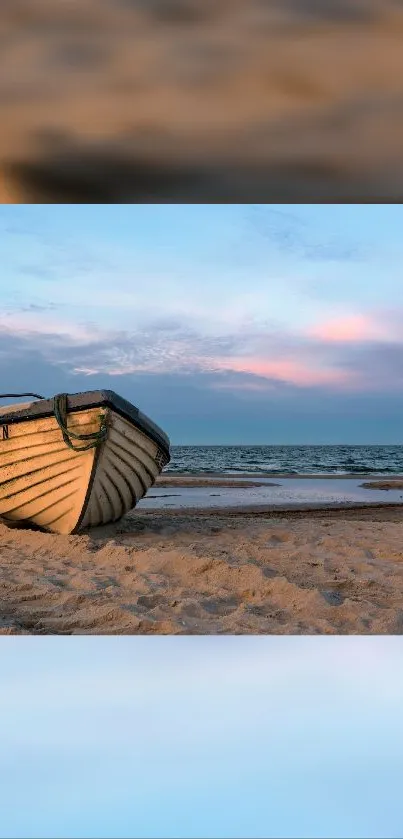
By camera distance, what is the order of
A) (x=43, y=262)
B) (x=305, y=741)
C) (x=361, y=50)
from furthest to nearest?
(x=43, y=262) < (x=361, y=50) < (x=305, y=741)

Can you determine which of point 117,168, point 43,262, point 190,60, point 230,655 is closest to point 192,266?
point 43,262

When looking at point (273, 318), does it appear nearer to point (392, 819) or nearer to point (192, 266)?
point (192, 266)

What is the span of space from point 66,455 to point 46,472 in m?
0.17

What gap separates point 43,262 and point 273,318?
8496 millimetres

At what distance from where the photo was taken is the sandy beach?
2223 millimetres

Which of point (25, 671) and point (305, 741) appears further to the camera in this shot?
point (25, 671)

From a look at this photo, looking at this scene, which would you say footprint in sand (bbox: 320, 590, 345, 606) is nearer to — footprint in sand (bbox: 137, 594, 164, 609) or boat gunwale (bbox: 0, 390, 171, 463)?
footprint in sand (bbox: 137, 594, 164, 609)

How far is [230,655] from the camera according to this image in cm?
182

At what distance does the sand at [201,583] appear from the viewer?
2.22 m

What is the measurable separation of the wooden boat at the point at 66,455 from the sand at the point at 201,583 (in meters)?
0.16

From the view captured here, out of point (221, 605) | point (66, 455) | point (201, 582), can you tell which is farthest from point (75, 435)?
point (221, 605)

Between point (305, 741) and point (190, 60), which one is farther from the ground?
point (190, 60)

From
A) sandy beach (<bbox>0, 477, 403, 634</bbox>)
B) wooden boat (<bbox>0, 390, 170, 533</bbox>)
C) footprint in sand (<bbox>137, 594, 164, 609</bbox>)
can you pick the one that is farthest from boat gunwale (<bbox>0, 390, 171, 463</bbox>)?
footprint in sand (<bbox>137, 594, 164, 609</bbox>)

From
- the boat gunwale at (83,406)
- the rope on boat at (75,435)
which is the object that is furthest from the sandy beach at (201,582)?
the boat gunwale at (83,406)
